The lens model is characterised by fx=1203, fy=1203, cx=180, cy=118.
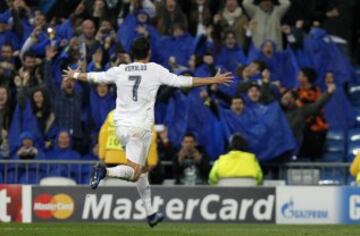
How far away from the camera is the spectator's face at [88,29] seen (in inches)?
816

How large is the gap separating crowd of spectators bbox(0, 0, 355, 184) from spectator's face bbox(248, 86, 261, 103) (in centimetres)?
2

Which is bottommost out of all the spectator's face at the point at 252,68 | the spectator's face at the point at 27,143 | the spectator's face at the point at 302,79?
the spectator's face at the point at 27,143

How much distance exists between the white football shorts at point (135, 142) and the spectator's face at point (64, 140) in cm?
584

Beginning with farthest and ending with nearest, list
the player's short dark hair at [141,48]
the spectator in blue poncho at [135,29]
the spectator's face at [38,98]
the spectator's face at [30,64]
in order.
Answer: the spectator in blue poncho at [135,29] < the spectator's face at [30,64] < the spectator's face at [38,98] < the player's short dark hair at [141,48]

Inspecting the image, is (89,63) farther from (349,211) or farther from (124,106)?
(124,106)

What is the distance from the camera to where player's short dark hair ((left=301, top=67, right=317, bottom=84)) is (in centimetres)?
2108

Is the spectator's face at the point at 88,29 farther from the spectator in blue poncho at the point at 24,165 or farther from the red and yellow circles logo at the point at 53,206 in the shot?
the red and yellow circles logo at the point at 53,206

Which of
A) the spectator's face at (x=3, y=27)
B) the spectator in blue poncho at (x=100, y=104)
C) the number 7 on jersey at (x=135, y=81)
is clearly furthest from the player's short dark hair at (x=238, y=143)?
the spectator's face at (x=3, y=27)

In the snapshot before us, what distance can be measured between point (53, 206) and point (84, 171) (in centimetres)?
148

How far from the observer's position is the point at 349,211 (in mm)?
18234

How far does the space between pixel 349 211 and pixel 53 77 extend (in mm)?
5646

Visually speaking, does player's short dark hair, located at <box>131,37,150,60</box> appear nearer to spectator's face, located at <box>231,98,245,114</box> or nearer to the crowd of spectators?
the crowd of spectators

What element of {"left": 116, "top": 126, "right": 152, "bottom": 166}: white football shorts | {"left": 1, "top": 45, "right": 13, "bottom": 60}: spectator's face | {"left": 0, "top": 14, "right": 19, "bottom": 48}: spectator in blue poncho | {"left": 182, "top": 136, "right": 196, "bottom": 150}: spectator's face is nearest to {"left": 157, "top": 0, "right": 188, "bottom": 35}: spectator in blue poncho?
{"left": 0, "top": 14, "right": 19, "bottom": 48}: spectator in blue poncho

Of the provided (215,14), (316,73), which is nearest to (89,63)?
(215,14)
